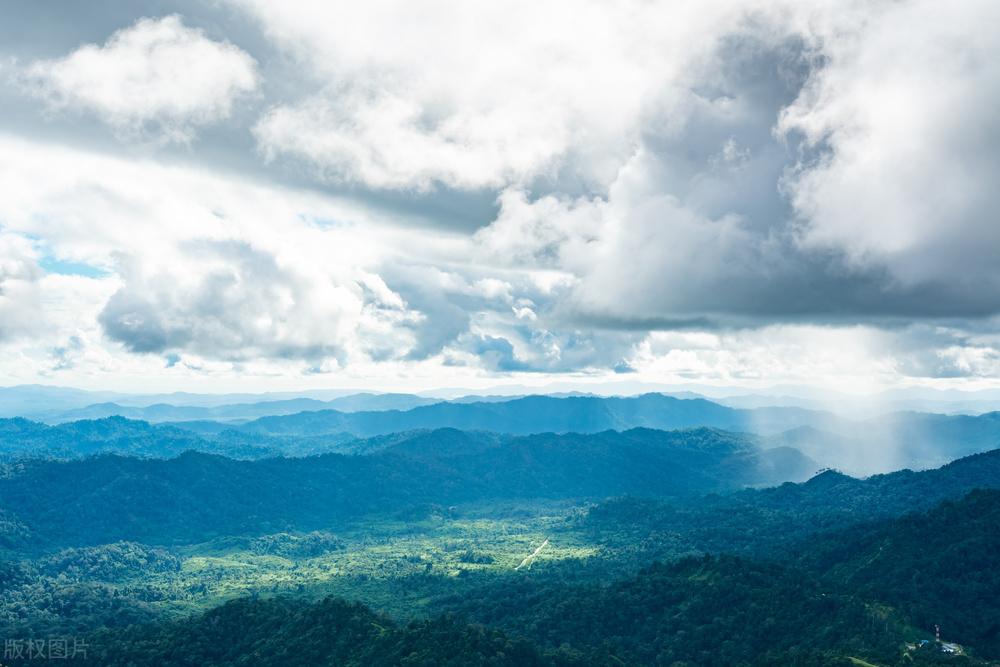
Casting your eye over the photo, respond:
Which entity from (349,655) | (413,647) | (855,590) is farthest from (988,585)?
(349,655)

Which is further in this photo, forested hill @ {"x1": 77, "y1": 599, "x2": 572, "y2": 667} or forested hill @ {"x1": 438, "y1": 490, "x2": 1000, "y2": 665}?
forested hill @ {"x1": 438, "y1": 490, "x2": 1000, "y2": 665}

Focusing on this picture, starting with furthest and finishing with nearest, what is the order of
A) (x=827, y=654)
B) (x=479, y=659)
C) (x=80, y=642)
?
(x=80, y=642) < (x=479, y=659) < (x=827, y=654)

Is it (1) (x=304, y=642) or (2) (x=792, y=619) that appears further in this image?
(2) (x=792, y=619)

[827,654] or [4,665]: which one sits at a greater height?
[827,654]

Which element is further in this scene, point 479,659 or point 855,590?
point 855,590

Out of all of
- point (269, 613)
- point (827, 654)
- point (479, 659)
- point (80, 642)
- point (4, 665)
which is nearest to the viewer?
point (827, 654)

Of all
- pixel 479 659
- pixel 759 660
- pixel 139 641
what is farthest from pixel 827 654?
pixel 139 641

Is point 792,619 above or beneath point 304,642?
above

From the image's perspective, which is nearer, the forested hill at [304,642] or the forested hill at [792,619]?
the forested hill at [304,642]

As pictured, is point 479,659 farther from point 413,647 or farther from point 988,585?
point 988,585

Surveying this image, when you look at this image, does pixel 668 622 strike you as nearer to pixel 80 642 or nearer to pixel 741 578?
pixel 741 578
